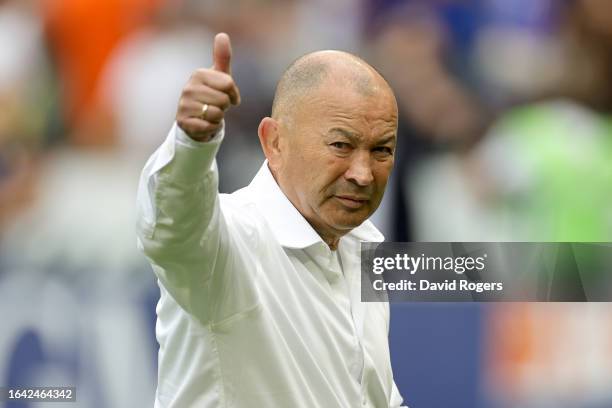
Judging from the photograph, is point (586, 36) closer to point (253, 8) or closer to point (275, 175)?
point (253, 8)

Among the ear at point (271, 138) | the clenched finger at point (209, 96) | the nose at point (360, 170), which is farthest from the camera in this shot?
the ear at point (271, 138)

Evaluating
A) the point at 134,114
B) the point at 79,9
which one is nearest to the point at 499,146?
the point at 134,114

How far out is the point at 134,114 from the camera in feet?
12.7

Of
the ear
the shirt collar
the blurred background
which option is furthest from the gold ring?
the blurred background

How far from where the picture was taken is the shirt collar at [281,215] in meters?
2.23

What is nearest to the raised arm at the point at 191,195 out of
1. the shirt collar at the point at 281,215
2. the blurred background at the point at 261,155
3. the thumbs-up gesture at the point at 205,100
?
the thumbs-up gesture at the point at 205,100

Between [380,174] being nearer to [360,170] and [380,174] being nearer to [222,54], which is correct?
[360,170]

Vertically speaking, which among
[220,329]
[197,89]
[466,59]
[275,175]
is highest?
[466,59]

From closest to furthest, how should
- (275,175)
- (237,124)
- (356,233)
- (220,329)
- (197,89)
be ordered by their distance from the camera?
1. (197,89)
2. (220,329)
3. (275,175)
4. (356,233)
5. (237,124)

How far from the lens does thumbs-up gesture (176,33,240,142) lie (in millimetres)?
1639

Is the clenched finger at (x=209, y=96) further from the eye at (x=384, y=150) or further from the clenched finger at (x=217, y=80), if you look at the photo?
the eye at (x=384, y=150)

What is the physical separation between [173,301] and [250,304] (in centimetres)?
15

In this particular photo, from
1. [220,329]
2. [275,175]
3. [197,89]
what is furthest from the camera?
[275,175]

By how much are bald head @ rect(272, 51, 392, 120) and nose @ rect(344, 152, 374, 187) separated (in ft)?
0.47
